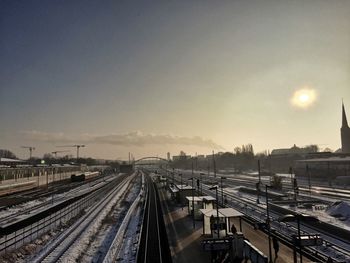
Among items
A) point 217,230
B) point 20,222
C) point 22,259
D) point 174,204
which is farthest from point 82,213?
point 217,230

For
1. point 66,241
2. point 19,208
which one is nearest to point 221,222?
point 66,241

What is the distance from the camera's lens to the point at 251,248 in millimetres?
20594

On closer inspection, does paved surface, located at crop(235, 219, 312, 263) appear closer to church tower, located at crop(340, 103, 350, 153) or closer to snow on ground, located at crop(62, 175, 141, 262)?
snow on ground, located at crop(62, 175, 141, 262)

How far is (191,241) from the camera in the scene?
28.5 m

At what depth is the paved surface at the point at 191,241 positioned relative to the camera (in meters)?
23.4

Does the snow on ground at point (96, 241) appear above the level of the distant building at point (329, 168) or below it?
below

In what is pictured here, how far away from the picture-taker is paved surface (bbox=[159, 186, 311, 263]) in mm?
23438

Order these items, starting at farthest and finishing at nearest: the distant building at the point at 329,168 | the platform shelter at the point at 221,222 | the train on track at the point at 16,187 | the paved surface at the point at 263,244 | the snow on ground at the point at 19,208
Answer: the distant building at the point at 329,168, the train on track at the point at 16,187, the snow on ground at the point at 19,208, the platform shelter at the point at 221,222, the paved surface at the point at 263,244

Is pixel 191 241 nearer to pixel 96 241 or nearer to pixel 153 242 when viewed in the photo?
pixel 153 242

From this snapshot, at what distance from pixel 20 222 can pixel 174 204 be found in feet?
80.5

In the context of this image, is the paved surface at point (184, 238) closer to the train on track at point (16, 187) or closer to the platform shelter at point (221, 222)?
the platform shelter at point (221, 222)

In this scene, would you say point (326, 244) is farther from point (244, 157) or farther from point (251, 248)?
point (244, 157)

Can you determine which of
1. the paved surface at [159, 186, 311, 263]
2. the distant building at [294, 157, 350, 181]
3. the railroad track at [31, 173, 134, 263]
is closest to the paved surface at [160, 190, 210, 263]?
the paved surface at [159, 186, 311, 263]

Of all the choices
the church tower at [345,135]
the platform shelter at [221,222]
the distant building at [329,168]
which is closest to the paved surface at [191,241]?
the platform shelter at [221,222]
